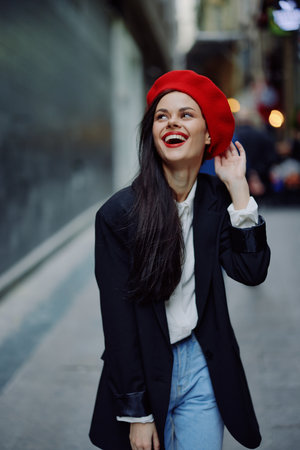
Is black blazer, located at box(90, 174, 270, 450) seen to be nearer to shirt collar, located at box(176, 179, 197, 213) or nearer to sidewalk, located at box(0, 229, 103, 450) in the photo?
shirt collar, located at box(176, 179, 197, 213)

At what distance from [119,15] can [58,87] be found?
5928mm

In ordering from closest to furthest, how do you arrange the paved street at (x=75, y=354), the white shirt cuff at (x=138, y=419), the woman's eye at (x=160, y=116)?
the white shirt cuff at (x=138, y=419) → the woman's eye at (x=160, y=116) → the paved street at (x=75, y=354)

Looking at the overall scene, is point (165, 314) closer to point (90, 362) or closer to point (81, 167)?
point (90, 362)

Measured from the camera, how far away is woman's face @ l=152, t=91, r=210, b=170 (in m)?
1.94

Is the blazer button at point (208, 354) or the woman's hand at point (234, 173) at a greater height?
the woman's hand at point (234, 173)

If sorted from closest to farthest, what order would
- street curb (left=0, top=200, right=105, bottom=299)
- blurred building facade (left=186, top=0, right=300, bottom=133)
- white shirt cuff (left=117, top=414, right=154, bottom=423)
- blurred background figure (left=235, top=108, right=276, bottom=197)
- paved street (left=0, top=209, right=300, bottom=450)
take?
white shirt cuff (left=117, top=414, right=154, bottom=423)
paved street (left=0, top=209, right=300, bottom=450)
blurred background figure (left=235, top=108, right=276, bottom=197)
street curb (left=0, top=200, right=105, bottom=299)
blurred building facade (left=186, top=0, right=300, bottom=133)

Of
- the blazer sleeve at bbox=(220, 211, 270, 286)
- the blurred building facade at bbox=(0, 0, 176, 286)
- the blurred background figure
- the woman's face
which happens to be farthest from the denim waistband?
the blurred building facade at bbox=(0, 0, 176, 286)

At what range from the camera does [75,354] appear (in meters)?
4.45

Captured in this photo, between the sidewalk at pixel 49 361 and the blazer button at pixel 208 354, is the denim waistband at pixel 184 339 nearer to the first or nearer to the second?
the blazer button at pixel 208 354

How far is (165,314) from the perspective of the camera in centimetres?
195

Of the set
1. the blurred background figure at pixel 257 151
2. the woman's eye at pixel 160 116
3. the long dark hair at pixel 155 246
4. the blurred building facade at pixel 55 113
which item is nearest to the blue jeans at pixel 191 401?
the long dark hair at pixel 155 246

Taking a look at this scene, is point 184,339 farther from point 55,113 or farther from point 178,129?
point 55,113

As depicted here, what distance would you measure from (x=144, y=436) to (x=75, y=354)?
2631mm

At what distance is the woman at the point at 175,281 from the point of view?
1.91 m
